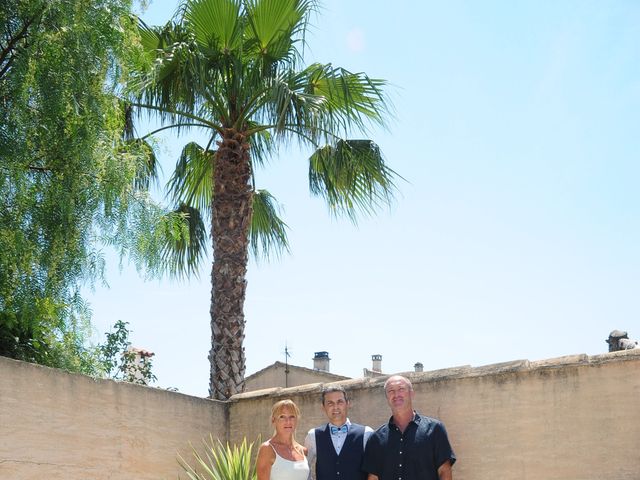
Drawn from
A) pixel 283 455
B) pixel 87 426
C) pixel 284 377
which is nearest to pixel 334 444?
pixel 283 455

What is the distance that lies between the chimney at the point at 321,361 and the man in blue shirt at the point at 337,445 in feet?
63.9

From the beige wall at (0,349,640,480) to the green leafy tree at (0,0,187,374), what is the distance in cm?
61

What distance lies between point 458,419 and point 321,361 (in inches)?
749

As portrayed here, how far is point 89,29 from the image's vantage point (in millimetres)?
6500

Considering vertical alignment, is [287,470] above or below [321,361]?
below

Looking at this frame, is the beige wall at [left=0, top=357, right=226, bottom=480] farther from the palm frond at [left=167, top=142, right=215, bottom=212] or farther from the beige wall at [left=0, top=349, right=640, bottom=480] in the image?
the palm frond at [left=167, top=142, right=215, bottom=212]

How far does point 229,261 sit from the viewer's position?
29.6 feet

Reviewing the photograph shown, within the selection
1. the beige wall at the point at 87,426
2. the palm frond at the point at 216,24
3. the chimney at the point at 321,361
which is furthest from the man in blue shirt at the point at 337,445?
the chimney at the point at 321,361

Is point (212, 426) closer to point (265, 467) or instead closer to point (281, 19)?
point (265, 467)

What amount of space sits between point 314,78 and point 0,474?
532 centimetres

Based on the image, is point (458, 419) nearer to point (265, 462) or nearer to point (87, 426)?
point (265, 462)

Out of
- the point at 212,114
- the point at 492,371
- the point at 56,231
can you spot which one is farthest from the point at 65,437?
the point at 212,114

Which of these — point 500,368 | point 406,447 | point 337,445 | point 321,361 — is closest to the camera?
point 406,447

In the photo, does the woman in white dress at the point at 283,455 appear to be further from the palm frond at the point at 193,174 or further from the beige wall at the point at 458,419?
the palm frond at the point at 193,174
